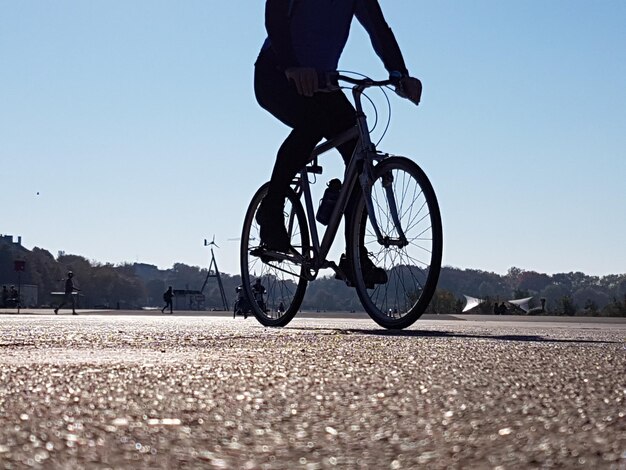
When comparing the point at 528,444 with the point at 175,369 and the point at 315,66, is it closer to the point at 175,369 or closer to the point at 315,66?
the point at 175,369

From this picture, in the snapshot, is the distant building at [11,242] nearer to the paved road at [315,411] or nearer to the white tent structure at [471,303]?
the white tent structure at [471,303]

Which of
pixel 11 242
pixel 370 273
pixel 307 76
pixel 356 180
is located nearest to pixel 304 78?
pixel 307 76

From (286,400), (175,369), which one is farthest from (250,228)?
(286,400)

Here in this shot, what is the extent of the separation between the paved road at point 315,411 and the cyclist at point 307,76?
330 centimetres

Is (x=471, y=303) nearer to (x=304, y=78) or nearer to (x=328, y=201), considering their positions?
(x=328, y=201)

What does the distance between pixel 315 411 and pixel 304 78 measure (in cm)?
441

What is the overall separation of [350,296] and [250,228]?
580 feet

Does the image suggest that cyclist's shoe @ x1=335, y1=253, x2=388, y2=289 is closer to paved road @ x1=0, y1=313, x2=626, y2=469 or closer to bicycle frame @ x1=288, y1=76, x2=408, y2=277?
bicycle frame @ x1=288, y1=76, x2=408, y2=277

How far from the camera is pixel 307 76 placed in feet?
19.2

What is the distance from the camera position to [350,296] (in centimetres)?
18362

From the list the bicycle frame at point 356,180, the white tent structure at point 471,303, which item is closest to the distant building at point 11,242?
the white tent structure at point 471,303

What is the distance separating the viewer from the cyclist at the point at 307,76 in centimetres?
602

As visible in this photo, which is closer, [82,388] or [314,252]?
[82,388]

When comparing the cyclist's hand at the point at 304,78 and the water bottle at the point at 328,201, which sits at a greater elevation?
the cyclist's hand at the point at 304,78
